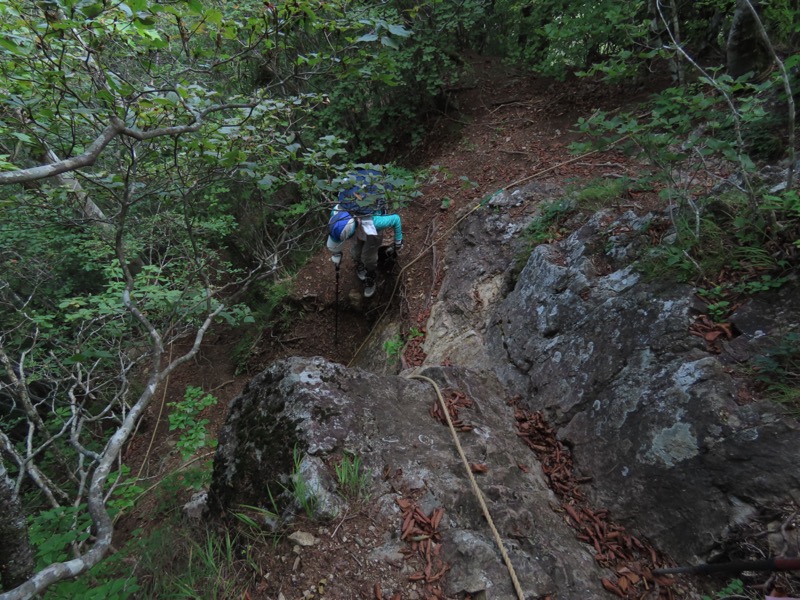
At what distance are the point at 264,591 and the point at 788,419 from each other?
2.75 meters

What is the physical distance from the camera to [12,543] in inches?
59.9

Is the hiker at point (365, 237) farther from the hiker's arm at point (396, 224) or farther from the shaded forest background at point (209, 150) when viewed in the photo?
the shaded forest background at point (209, 150)

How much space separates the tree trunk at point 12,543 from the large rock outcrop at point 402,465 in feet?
2.97

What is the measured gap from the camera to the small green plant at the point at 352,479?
2.12 m

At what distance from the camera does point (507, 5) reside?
7.68 meters

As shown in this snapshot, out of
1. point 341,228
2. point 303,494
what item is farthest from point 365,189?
point 303,494

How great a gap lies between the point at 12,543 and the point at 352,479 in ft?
4.60

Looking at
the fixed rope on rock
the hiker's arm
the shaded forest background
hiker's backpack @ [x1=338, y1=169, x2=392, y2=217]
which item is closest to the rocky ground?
the hiker's arm

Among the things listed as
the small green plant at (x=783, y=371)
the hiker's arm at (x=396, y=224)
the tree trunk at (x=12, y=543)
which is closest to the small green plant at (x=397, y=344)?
the hiker's arm at (x=396, y=224)

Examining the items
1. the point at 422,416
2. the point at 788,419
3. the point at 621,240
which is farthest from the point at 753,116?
the point at 422,416

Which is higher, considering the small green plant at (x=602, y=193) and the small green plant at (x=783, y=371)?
the small green plant at (x=602, y=193)

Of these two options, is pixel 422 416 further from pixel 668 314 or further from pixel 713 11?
pixel 713 11

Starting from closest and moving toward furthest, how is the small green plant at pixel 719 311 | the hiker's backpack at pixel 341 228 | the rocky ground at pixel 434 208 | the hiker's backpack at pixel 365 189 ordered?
the small green plant at pixel 719 311 < the hiker's backpack at pixel 365 189 < the hiker's backpack at pixel 341 228 < the rocky ground at pixel 434 208

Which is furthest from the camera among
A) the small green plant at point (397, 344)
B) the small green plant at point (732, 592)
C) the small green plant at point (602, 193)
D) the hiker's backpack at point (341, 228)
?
the hiker's backpack at point (341, 228)
